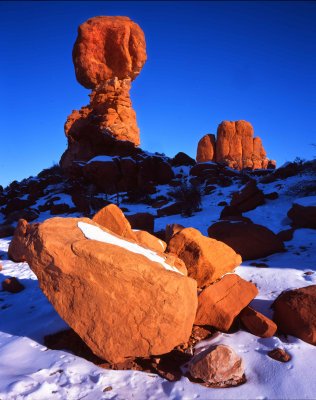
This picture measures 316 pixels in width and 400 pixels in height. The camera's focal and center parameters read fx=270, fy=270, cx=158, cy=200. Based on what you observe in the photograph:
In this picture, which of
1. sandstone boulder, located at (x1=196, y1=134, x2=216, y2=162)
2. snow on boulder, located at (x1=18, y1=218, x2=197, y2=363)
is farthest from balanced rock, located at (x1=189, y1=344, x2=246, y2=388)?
sandstone boulder, located at (x1=196, y1=134, x2=216, y2=162)

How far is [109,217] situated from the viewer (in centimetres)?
425

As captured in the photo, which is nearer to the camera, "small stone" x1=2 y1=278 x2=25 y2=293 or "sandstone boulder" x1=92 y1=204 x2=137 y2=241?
"sandstone boulder" x1=92 y1=204 x2=137 y2=241

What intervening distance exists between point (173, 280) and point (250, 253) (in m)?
2.99

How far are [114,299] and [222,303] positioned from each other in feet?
4.37

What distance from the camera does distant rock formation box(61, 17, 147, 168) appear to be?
24023 mm

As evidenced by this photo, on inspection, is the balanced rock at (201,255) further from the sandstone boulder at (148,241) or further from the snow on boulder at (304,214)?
the snow on boulder at (304,214)

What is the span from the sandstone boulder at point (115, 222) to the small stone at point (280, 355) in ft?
7.24

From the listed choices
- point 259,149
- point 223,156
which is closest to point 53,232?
point 223,156

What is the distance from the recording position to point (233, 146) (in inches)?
2010

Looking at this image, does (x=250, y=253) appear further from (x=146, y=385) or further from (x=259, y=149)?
(x=259, y=149)

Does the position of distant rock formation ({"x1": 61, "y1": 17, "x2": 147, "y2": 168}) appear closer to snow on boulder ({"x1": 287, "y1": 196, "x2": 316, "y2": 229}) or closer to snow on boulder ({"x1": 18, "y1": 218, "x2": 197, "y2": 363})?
snow on boulder ({"x1": 287, "y1": 196, "x2": 316, "y2": 229})

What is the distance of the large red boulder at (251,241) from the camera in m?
5.13

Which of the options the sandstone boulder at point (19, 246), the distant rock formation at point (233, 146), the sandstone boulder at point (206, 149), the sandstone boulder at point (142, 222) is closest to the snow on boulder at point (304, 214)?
the sandstone boulder at point (142, 222)

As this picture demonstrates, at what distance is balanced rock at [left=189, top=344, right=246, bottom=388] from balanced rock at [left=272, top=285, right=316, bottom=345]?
2.82 ft
